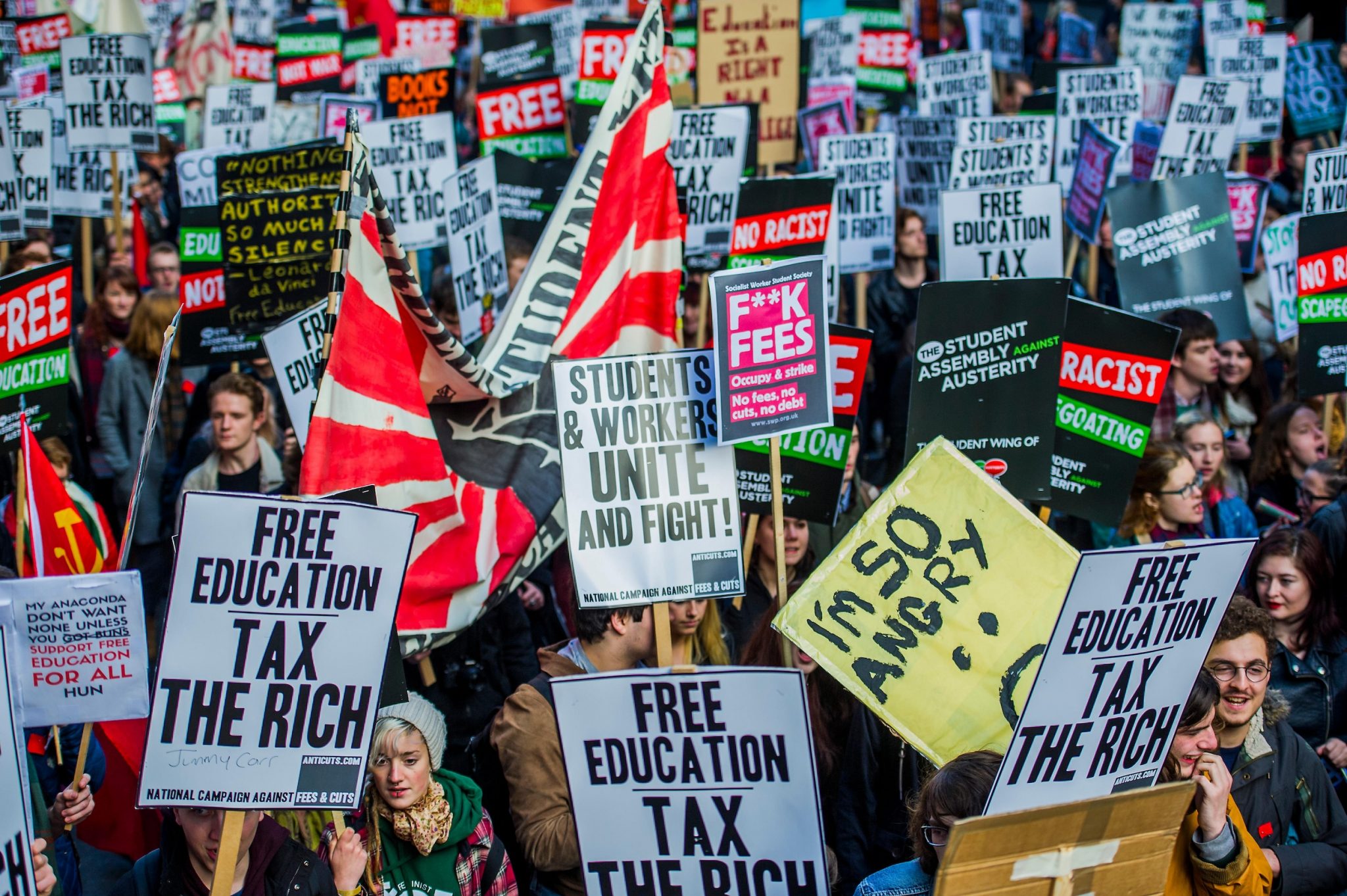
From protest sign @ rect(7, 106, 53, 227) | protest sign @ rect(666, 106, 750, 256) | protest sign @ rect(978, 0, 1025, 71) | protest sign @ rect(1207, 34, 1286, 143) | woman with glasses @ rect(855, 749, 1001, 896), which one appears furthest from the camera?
protest sign @ rect(978, 0, 1025, 71)

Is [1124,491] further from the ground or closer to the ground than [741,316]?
closer to the ground

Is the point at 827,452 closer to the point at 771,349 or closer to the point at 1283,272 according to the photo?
the point at 771,349

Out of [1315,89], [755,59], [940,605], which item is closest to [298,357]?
[940,605]

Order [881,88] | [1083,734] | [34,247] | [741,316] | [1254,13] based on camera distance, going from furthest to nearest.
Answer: [1254,13] < [881,88] < [34,247] < [741,316] < [1083,734]

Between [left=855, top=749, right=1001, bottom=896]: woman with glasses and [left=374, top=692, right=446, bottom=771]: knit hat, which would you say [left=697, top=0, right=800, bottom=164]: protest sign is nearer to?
[left=374, top=692, right=446, bottom=771]: knit hat

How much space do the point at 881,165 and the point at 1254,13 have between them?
11.0m

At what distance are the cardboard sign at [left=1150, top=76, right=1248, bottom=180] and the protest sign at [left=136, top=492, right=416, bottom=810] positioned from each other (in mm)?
9598

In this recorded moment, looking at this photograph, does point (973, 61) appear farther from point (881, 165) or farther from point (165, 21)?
point (165, 21)

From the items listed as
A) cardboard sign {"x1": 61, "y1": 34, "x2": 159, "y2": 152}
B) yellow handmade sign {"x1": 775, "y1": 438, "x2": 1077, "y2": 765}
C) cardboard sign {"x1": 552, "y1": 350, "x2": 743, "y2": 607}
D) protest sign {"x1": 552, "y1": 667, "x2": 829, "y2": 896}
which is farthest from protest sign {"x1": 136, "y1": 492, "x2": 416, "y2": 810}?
cardboard sign {"x1": 61, "y1": 34, "x2": 159, "y2": 152}

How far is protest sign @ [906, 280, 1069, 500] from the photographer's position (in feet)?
19.6

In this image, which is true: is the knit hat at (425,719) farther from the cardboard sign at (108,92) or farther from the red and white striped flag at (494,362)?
the cardboard sign at (108,92)

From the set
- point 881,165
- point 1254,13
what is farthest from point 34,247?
point 1254,13

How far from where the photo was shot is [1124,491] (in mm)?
6301

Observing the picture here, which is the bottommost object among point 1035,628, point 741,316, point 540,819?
point 540,819
